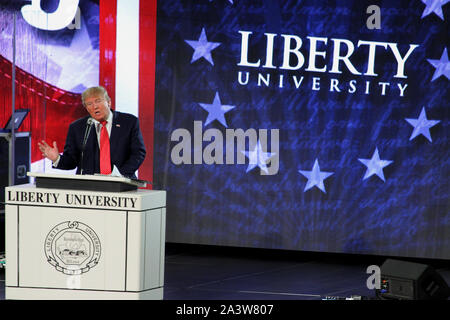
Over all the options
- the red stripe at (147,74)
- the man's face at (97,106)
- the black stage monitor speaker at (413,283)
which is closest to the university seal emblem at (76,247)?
the man's face at (97,106)

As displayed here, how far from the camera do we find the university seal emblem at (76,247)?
420 cm

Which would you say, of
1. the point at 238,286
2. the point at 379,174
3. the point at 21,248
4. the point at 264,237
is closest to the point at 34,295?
the point at 21,248

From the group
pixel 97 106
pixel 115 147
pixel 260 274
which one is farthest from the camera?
pixel 260 274

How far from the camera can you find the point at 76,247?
420 centimetres

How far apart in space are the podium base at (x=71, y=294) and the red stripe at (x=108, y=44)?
9.41 feet

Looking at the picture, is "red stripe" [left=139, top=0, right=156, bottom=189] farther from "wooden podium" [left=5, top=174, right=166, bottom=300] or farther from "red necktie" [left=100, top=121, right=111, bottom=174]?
"wooden podium" [left=5, top=174, right=166, bottom=300]

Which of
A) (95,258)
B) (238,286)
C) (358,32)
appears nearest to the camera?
(95,258)

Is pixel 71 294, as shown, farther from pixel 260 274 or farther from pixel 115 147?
pixel 260 274

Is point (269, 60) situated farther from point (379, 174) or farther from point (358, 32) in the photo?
point (379, 174)

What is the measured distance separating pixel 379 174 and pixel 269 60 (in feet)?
4.30

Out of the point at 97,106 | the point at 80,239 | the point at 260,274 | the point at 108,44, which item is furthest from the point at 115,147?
the point at 108,44

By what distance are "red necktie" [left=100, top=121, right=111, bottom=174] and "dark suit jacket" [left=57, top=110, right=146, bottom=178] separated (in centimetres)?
2

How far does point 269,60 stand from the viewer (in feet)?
21.9

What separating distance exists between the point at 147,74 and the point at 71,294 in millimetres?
3008
